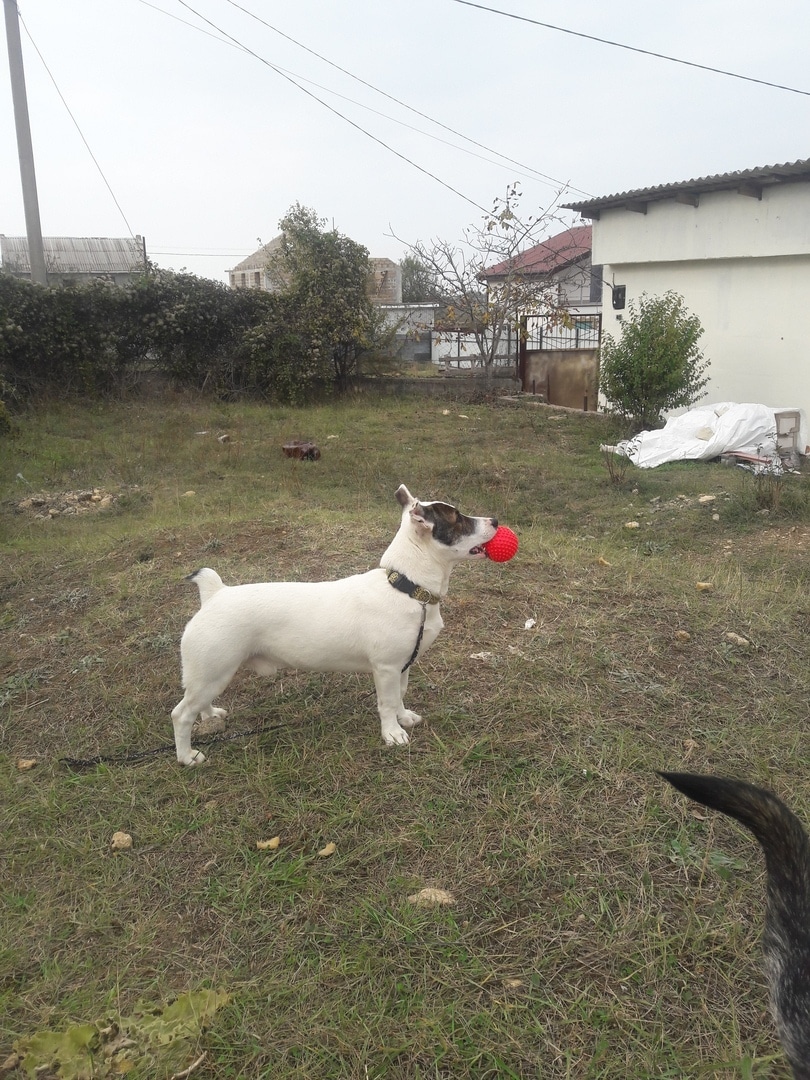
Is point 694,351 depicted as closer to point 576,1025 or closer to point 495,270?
point 495,270

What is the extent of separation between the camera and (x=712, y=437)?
1016 cm

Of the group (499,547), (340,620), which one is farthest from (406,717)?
(499,547)

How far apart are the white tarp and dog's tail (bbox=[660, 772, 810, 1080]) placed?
893 centimetres

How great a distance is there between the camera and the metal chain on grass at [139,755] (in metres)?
3.49

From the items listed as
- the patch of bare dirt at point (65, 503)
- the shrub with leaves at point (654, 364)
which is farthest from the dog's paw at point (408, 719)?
the shrub with leaves at point (654, 364)

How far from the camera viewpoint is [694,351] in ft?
38.2

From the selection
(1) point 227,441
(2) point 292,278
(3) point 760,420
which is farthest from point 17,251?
(3) point 760,420

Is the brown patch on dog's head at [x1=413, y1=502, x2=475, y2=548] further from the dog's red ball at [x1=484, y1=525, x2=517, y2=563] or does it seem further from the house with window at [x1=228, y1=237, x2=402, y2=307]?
the house with window at [x1=228, y1=237, x2=402, y2=307]

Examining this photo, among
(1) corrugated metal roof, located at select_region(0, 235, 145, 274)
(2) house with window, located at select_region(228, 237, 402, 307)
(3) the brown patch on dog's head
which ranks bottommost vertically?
(3) the brown patch on dog's head

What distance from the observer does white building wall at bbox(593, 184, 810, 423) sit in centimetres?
1080

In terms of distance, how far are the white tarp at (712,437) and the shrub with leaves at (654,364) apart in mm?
907

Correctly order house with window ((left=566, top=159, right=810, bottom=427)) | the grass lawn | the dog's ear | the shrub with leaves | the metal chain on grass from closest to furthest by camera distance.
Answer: the grass lawn
the dog's ear
the metal chain on grass
house with window ((left=566, top=159, right=810, bottom=427))
the shrub with leaves

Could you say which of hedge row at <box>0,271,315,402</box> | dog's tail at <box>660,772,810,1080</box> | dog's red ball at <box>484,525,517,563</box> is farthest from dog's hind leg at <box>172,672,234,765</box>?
hedge row at <box>0,271,315,402</box>

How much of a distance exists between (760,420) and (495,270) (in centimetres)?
1041
